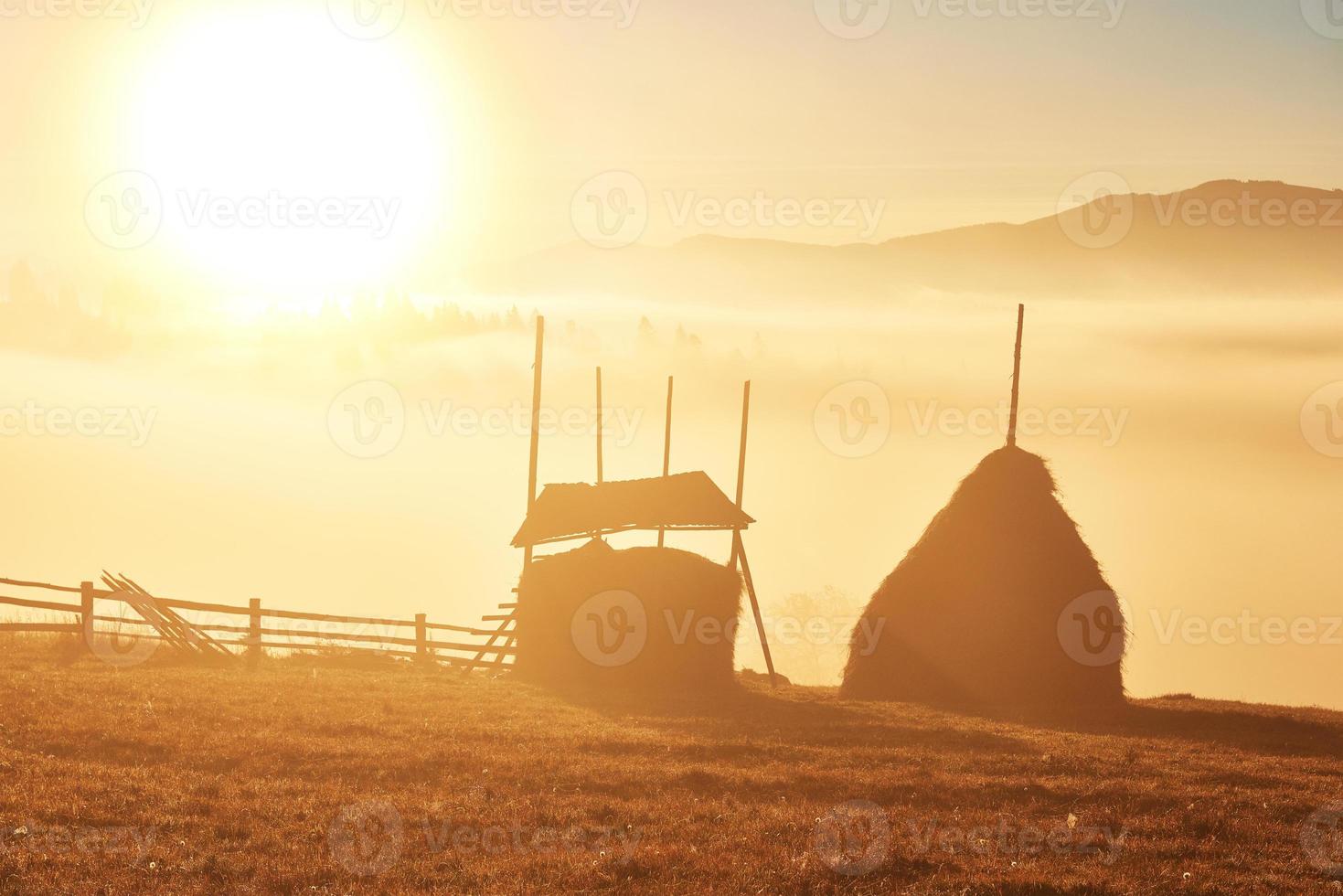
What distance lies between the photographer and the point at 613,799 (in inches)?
637

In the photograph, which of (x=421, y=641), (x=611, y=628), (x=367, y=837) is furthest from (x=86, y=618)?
(x=367, y=837)

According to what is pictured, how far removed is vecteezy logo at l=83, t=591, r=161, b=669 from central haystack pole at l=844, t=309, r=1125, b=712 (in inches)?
674

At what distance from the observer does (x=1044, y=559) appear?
30.4 metres

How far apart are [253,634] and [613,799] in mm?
17866

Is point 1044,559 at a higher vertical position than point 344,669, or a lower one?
higher

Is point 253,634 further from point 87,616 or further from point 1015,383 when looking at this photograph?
point 1015,383

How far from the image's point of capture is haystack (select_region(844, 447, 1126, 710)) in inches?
1176

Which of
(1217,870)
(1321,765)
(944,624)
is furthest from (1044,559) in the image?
(1217,870)

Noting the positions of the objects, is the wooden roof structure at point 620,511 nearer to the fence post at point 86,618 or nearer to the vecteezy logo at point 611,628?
the vecteezy logo at point 611,628

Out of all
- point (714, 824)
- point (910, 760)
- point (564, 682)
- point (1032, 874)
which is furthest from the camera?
point (564, 682)

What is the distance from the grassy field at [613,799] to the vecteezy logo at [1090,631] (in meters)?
4.21

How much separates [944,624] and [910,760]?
35.6 feet

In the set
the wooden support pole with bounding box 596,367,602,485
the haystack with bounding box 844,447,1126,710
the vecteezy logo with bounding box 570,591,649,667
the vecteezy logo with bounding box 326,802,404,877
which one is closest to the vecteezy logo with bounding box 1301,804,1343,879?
the vecteezy logo with bounding box 326,802,404,877

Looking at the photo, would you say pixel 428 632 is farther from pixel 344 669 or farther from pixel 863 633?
pixel 863 633
